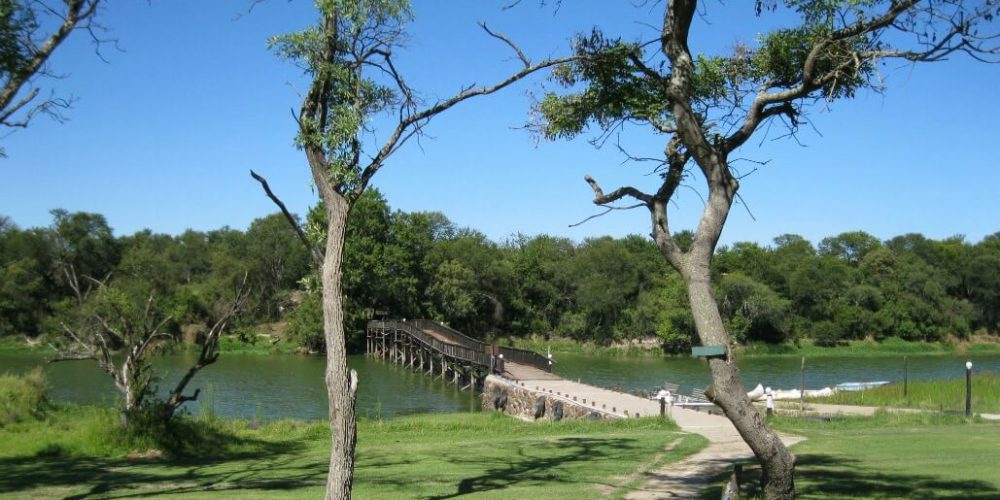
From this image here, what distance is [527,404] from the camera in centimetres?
3017

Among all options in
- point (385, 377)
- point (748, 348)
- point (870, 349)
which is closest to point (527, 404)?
point (385, 377)

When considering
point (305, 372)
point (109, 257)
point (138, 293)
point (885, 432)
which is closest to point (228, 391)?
point (305, 372)

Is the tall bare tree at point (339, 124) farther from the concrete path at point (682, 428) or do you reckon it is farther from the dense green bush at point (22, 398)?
the dense green bush at point (22, 398)

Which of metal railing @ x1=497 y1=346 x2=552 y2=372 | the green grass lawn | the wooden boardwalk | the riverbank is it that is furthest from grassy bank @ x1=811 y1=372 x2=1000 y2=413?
the riverbank

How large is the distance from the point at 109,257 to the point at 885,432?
68240 mm

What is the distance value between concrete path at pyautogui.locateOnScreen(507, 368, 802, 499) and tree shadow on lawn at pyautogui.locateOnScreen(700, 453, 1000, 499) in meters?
0.45

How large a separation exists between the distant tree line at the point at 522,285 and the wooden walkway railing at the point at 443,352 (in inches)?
162

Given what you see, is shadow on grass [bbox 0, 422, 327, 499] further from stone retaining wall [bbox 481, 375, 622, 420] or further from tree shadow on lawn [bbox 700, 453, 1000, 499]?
stone retaining wall [bbox 481, 375, 622, 420]

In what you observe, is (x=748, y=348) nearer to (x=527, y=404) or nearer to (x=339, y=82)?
(x=527, y=404)

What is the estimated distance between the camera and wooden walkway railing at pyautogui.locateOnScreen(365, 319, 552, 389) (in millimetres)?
40594

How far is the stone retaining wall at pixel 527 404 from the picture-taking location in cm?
2514

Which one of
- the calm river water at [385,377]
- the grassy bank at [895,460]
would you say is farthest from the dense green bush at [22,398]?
the grassy bank at [895,460]

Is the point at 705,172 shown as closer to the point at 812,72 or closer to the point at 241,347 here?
the point at 812,72

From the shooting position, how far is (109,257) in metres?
70.9
